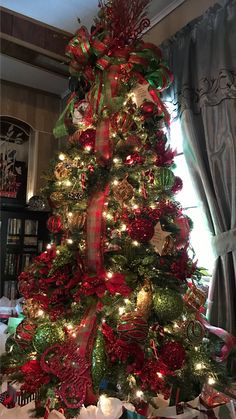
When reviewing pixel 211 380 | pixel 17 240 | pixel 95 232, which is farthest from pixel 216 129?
pixel 17 240

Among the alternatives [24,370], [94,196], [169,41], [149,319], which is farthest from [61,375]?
[169,41]

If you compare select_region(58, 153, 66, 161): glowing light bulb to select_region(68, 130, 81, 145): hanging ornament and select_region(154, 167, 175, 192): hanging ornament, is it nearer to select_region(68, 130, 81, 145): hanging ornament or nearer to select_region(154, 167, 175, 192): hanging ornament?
select_region(68, 130, 81, 145): hanging ornament

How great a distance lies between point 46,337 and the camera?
1080 millimetres

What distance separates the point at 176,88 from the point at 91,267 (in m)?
1.24

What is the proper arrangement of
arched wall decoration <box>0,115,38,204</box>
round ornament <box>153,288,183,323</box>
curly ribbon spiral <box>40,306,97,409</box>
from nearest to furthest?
curly ribbon spiral <box>40,306,97,409</box> → round ornament <box>153,288,183,323</box> → arched wall decoration <box>0,115,38,204</box>

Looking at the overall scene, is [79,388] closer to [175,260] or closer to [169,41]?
[175,260]

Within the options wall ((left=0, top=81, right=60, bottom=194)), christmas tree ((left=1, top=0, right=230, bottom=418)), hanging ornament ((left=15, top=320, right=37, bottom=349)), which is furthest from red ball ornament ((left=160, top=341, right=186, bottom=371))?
wall ((left=0, top=81, right=60, bottom=194))

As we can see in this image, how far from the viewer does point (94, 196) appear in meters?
1.19

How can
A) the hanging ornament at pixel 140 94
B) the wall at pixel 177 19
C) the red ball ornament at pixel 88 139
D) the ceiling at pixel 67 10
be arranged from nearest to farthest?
1. the red ball ornament at pixel 88 139
2. the hanging ornament at pixel 140 94
3. the wall at pixel 177 19
4. the ceiling at pixel 67 10

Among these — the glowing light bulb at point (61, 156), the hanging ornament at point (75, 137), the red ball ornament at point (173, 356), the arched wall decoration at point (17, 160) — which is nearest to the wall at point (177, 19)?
Result: the hanging ornament at point (75, 137)

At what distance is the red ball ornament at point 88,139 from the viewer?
132cm

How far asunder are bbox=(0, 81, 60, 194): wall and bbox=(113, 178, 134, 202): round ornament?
2131 mm

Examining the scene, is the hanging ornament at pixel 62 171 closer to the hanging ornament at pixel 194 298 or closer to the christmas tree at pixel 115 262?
the christmas tree at pixel 115 262

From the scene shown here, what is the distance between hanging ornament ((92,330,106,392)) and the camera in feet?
3.26
